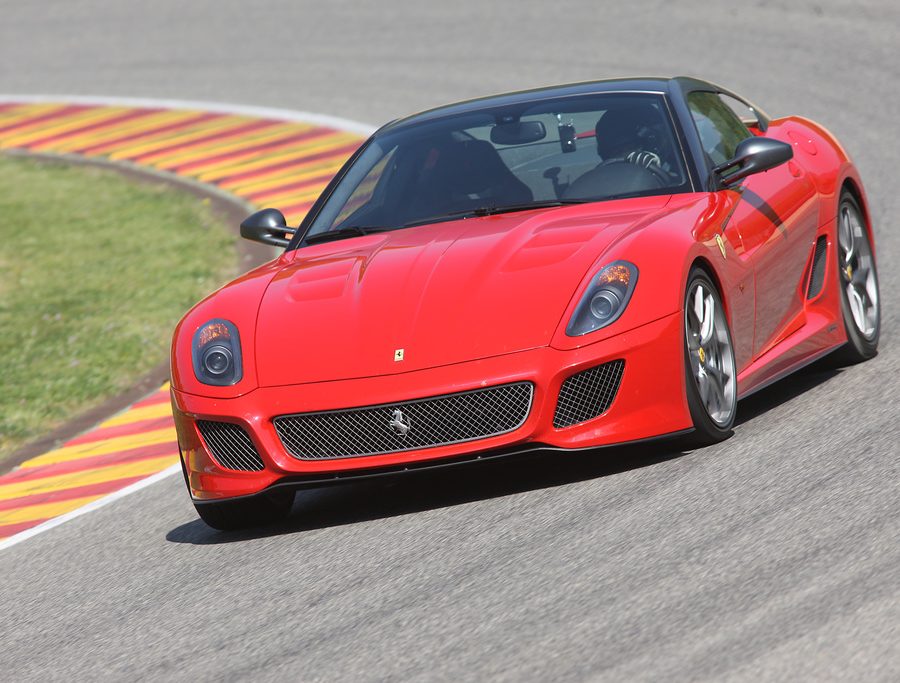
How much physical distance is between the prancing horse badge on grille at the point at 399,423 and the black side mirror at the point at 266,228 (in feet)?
5.95

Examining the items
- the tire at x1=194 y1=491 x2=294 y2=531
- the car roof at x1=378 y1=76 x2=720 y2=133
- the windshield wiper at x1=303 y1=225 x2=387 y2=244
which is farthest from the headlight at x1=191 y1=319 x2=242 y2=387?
the car roof at x1=378 y1=76 x2=720 y2=133

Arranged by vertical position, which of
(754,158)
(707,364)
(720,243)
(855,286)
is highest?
(754,158)

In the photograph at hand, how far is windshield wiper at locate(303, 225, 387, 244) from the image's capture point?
674cm

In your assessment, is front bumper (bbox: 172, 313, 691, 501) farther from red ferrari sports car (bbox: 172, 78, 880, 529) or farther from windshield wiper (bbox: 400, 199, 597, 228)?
windshield wiper (bbox: 400, 199, 597, 228)

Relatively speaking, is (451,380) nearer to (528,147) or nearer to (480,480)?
(480,480)

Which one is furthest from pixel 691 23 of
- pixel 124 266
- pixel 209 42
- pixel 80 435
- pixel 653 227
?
pixel 653 227

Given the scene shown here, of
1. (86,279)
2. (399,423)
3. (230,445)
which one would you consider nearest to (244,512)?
(230,445)

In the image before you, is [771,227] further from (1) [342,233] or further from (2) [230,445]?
(2) [230,445]

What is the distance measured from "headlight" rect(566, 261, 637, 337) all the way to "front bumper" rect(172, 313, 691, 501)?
83 mm

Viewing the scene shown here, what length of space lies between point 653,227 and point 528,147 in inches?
40.8

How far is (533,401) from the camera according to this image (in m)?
5.41

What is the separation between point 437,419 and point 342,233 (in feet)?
5.18

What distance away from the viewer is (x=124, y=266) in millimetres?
12273

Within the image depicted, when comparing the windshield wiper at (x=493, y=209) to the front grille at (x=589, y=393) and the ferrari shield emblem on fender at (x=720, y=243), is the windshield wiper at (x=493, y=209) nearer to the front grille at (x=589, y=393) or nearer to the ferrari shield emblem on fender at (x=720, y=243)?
the ferrari shield emblem on fender at (x=720, y=243)
